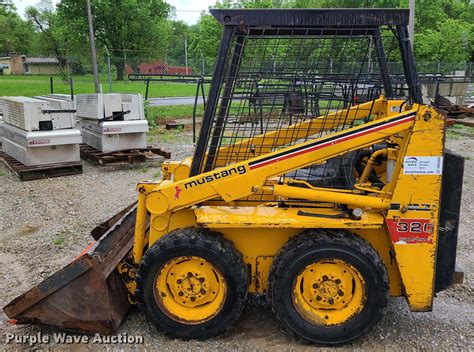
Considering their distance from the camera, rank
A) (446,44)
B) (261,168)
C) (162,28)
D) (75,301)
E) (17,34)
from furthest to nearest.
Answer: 1. (17,34)
2. (162,28)
3. (446,44)
4. (75,301)
5. (261,168)

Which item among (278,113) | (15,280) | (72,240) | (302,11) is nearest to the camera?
(302,11)

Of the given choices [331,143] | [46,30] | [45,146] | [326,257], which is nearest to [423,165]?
[331,143]

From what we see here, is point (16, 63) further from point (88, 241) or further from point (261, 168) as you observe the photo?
point (261, 168)

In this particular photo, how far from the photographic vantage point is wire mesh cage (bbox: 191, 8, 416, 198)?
347 centimetres

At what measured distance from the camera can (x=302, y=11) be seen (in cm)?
324

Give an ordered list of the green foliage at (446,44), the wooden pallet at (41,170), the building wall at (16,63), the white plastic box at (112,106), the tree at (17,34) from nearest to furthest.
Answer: the wooden pallet at (41,170)
the white plastic box at (112,106)
the green foliage at (446,44)
the building wall at (16,63)
the tree at (17,34)

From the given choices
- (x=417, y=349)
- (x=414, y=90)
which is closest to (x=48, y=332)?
(x=417, y=349)

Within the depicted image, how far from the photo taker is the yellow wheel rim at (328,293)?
3.40 metres

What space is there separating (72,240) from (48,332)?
2.14 m

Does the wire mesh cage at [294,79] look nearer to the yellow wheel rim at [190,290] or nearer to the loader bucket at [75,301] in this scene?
the yellow wheel rim at [190,290]

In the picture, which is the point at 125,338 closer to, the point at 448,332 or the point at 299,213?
the point at 299,213

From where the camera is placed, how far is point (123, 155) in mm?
9547

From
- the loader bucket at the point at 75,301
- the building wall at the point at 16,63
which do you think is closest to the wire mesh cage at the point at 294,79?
the loader bucket at the point at 75,301

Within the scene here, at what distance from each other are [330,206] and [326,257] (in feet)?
1.63
